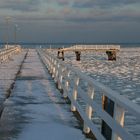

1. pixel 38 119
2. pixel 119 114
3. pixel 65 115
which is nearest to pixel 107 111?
pixel 119 114

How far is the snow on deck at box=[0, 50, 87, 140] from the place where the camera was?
8.08 m

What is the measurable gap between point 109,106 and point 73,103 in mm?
4604

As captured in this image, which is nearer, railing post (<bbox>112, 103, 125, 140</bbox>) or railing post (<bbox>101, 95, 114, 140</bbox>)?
railing post (<bbox>112, 103, 125, 140</bbox>)

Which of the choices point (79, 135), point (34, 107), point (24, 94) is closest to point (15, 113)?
point (34, 107)

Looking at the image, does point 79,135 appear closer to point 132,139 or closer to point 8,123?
point 8,123

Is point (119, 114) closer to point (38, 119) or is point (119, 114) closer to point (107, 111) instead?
point (107, 111)

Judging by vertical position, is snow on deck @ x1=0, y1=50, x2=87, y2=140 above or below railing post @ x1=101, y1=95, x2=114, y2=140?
below

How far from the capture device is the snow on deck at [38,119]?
8080 millimetres

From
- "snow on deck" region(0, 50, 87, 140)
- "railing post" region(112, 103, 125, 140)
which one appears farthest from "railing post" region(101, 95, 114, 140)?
"snow on deck" region(0, 50, 87, 140)

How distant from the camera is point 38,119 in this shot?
32.0ft

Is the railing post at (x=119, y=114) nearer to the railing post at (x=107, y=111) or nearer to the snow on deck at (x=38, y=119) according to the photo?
the railing post at (x=107, y=111)

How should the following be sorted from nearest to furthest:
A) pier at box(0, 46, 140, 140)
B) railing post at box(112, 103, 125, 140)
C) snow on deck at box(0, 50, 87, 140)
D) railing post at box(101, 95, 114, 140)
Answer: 1. railing post at box(112, 103, 125, 140)
2. pier at box(0, 46, 140, 140)
3. railing post at box(101, 95, 114, 140)
4. snow on deck at box(0, 50, 87, 140)

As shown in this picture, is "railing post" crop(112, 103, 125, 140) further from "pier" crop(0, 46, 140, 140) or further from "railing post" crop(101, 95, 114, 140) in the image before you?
"railing post" crop(101, 95, 114, 140)

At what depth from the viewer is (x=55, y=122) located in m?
9.37
